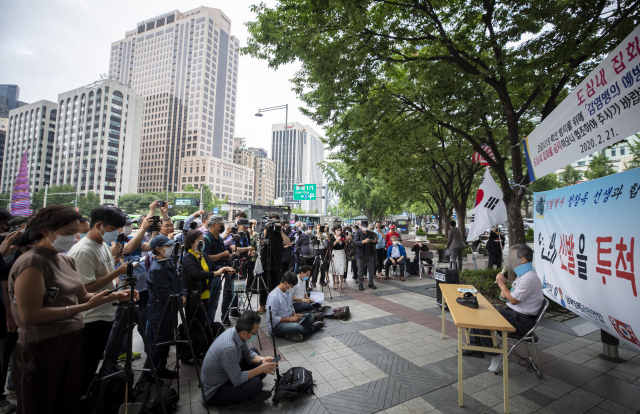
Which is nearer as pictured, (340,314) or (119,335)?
(119,335)

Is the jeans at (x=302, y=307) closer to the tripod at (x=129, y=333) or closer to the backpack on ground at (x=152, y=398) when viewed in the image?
the backpack on ground at (x=152, y=398)

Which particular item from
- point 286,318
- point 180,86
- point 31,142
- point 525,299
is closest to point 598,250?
point 525,299

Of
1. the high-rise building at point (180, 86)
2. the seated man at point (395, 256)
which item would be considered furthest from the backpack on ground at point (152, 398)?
the high-rise building at point (180, 86)

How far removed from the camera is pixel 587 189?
4.09 meters

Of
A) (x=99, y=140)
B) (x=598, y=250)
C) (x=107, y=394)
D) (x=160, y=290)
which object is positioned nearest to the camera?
(x=107, y=394)

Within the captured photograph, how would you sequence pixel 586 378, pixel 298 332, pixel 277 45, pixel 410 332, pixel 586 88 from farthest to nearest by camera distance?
pixel 277 45
pixel 410 332
pixel 298 332
pixel 586 378
pixel 586 88

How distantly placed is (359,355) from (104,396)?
3381mm

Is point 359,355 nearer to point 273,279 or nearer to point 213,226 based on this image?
point 273,279

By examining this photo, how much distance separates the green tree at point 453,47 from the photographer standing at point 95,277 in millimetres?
5199

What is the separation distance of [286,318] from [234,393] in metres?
2.09

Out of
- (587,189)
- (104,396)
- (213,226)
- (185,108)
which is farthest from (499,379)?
(185,108)

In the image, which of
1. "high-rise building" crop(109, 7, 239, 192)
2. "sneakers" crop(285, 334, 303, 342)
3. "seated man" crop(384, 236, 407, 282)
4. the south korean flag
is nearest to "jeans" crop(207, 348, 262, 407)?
"sneakers" crop(285, 334, 303, 342)

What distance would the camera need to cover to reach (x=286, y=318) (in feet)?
17.4

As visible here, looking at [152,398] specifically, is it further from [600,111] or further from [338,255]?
[338,255]
